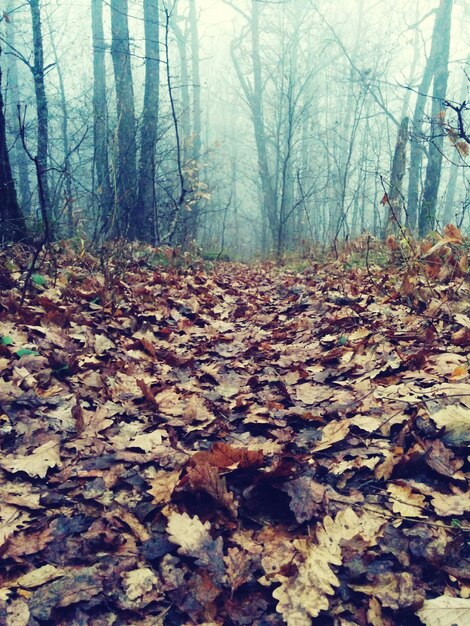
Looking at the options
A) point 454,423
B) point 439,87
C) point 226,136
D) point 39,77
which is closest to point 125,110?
point 39,77

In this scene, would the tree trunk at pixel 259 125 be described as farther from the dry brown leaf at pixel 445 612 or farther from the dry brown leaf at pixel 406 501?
the dry brown leaf at pixel 445 612

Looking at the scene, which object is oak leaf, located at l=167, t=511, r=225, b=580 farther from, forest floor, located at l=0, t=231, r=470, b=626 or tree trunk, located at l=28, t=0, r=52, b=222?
tree trunk, located at l=28, t=0, r=52, b=222

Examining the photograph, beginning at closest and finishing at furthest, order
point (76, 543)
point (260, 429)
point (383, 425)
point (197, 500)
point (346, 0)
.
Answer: point (76, 543)
point (197, 500)
point (383, 425)
point (260, 429)
point (346, 0)

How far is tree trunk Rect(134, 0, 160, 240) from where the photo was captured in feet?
27.5

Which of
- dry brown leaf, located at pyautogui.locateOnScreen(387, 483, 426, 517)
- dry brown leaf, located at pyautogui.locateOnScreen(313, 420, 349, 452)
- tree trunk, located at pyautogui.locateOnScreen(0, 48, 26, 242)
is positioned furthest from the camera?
tree trunk, located at pyautogui.locateOnScreen(0, 48, 26, 242)

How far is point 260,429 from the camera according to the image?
203 centimetres

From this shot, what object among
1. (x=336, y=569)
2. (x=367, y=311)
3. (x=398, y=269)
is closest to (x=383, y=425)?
(x=336, y=569)

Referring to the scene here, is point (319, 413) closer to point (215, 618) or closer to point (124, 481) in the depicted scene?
point (124, 481)

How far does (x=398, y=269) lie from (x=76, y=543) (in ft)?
13.9

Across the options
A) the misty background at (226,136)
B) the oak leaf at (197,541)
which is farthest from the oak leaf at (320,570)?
the misty background at (226,136)

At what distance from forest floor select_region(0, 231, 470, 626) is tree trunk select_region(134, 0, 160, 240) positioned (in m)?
5.59

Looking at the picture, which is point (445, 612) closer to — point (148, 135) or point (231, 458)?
point (231, 458)

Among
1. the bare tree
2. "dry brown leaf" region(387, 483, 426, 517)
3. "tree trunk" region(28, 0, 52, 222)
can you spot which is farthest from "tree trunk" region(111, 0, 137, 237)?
"dry brown leaf" region(387, 483, 426, 517)

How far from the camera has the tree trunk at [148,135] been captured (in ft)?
27.5
